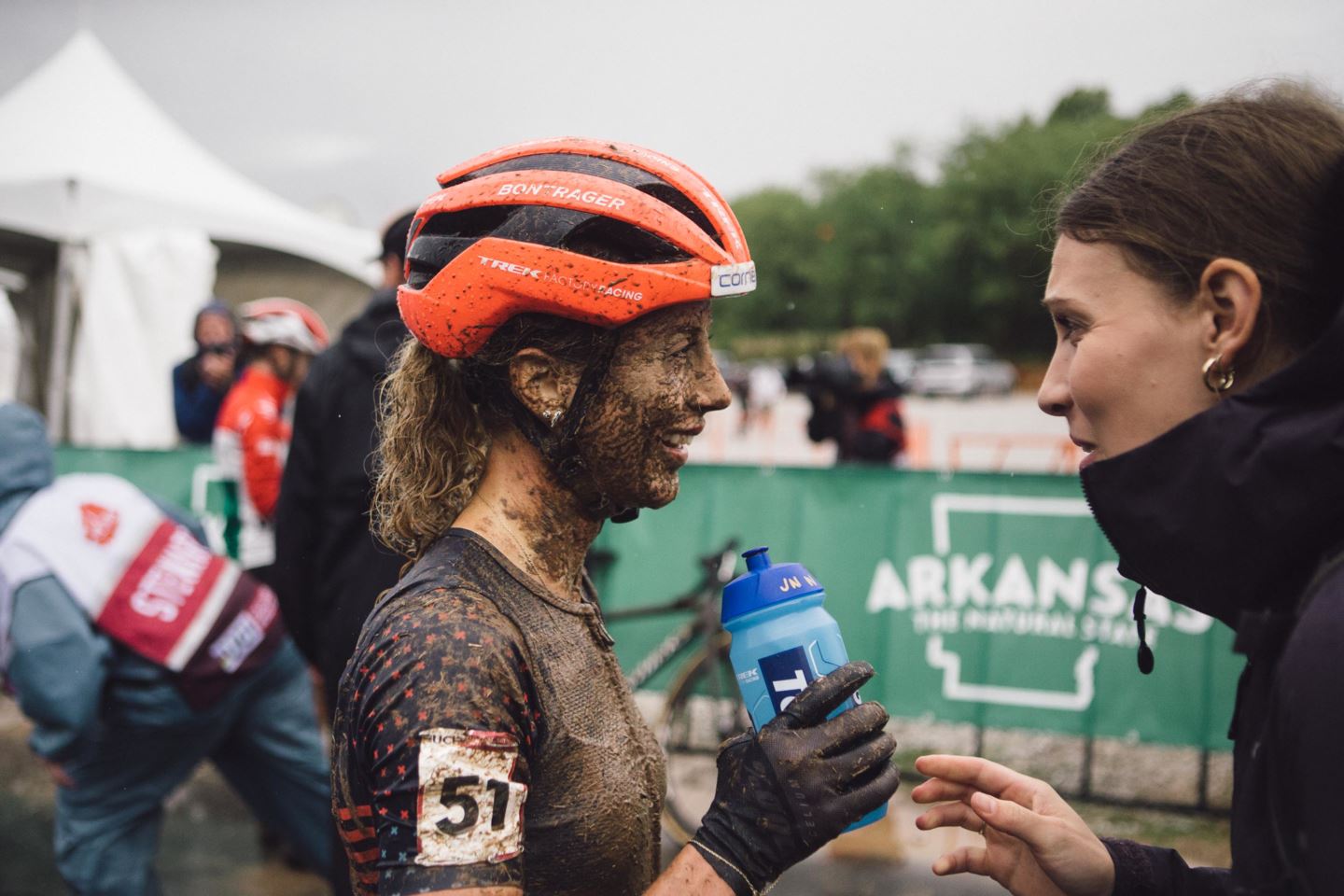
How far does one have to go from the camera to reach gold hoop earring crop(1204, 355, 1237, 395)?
4.76 feet

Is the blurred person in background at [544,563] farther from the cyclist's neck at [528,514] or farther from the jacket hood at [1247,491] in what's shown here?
the jacket hood at [1247,491]

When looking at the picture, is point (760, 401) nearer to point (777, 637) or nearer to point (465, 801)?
point (777, 637)

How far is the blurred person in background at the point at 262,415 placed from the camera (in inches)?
215

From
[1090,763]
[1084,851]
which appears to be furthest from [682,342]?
[1090,763]

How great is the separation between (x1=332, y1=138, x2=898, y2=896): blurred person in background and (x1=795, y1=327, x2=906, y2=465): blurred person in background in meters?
6.84

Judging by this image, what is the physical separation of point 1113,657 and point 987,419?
2839 centimetres

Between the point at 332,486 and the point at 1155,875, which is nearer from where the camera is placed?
the point at 1155,875

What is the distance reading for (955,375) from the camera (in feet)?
144

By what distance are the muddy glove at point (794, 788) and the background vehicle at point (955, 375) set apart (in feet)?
141

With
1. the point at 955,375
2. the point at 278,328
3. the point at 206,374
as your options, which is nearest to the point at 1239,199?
the point at 278,328

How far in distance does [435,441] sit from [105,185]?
11409 mm

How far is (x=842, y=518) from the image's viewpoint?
635 cm

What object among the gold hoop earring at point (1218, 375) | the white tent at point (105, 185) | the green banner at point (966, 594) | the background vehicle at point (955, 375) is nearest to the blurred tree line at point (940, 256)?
the background vehicle at point (955, 375)

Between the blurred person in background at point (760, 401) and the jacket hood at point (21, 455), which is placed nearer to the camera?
the jacket hood at point (21, 455)
